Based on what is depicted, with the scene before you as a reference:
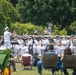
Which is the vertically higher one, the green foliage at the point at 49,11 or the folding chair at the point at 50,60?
the green foliage at the point at 49,11

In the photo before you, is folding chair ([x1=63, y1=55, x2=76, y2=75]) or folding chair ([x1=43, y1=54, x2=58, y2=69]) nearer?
folding chair ([x1=63, y1=55, x2=76, y2=75])

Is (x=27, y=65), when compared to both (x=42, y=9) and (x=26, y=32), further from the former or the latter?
(x=42, y=9)

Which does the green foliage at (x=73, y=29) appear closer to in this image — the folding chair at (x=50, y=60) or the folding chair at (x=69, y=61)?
the folding chair at (x=50, y=60)

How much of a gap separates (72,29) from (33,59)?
3106 centimetres

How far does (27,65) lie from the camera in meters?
27.7

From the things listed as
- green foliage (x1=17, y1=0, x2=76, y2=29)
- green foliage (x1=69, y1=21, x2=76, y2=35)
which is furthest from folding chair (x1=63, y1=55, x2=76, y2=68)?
green foliage (x1=17, y1=0, x2=76, y2=29)

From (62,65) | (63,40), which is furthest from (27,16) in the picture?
(62,65)

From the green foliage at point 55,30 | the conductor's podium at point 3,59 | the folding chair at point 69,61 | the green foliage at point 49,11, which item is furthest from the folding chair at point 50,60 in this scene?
Answer: the green foliage at point 49,11

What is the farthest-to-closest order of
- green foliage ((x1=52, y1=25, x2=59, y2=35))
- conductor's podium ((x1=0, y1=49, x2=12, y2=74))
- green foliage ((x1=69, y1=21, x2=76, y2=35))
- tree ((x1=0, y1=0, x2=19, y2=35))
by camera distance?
1. green foliage ((x1=52, y1=25, x2=59, y2=35))
2. green foliage ((x1=69, y1=21, x2=76, y2=35))
3. tree ((x1=0, y1=0, x2=19, y2=35))
4. conductor's podium ((x1=0, y1=49, x2=12, y2=74))

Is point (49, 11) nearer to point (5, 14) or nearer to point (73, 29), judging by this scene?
point (73, 29)

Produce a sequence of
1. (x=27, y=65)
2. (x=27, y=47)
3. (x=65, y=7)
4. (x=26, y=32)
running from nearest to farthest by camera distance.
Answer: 1. (x=27, y=65)
2. (x=27, y=47)
3. (x=26, y=32)
4. (x=65, y=7)

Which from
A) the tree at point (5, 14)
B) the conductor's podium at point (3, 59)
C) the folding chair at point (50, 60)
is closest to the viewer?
the conductor's podium at point (3, 59)

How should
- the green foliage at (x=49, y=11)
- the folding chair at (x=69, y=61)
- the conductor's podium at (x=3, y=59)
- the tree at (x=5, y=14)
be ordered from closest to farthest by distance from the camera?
the conductor's podium at (x=3, y=59)
the folding chair at (x=69, y=61)
the tree at (x=5, y=14)
the green foliage at (x=49, y=11)

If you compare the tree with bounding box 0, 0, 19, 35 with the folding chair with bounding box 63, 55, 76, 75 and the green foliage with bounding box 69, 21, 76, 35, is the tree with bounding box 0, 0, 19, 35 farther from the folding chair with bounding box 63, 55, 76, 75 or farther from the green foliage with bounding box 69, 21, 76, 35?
the folding chair with bounding box 63, 55, 76, 75
